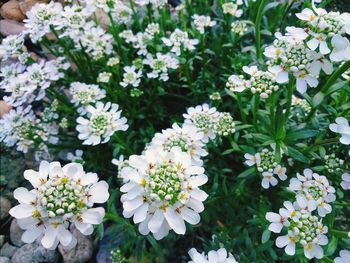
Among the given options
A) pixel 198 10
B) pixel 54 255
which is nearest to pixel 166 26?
pixel 198 10

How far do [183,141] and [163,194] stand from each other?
70 cm

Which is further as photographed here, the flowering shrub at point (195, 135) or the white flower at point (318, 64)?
the white flower at point (318, 64)

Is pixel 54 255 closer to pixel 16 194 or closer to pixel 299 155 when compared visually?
pixel 16 194

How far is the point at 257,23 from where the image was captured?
134 inches

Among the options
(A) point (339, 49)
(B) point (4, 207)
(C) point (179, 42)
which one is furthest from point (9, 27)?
(A) point (339, 49)

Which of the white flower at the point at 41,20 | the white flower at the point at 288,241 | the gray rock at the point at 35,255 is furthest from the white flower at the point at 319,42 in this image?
the gray rock at the point at 35,255

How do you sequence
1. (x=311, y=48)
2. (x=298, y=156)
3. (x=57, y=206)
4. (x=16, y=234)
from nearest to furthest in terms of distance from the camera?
1. (x=57, y=206)
2. (x=311, y=48)
3. (x=298, y=156)
4. (x=16, y=234)

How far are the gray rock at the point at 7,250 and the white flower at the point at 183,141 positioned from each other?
230 centimetres

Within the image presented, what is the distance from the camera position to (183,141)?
8.92 feet

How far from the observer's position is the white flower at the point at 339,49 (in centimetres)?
237

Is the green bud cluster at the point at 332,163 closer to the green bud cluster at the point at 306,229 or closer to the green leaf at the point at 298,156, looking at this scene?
the green leaf at the point at 298,156

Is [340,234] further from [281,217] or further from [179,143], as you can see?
[179,143]

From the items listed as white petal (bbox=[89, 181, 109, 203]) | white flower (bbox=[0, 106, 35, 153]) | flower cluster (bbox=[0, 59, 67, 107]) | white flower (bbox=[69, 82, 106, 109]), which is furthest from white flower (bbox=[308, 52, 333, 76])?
white flower (bbox=[0, 106, 35, 153])

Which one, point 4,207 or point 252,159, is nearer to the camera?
→ point 252,159
